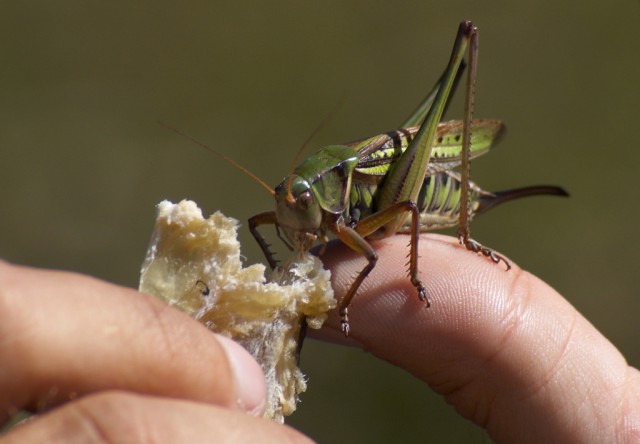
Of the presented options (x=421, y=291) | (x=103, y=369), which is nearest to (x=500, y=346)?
(x=421, y=291)

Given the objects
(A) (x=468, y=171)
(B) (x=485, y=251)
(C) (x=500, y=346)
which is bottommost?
(C) (x=500, y=346)

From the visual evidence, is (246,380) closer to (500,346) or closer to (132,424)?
(132,424)

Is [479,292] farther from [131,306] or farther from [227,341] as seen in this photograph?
[131,306]

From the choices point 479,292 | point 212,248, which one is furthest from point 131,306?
point 479,292

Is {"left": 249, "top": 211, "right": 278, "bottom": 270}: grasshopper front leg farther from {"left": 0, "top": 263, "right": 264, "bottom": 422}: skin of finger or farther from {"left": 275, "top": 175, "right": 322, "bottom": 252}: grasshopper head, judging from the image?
{"left": 0, "top": 263, "right": 264, "bottom": 422}: skin of finger

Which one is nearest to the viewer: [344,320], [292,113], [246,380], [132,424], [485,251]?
[132,424]

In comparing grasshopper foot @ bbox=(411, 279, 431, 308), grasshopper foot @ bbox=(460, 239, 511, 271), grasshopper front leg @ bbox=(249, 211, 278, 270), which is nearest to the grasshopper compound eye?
grasshopper front leg @ bbox=(249, 211, 278, 270)
